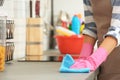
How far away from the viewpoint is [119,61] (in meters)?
1.13

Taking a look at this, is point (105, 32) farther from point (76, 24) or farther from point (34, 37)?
point (76, 24)

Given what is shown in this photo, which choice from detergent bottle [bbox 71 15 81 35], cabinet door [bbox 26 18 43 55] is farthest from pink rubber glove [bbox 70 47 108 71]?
detergent bottle [bbox 71 15 81 35]

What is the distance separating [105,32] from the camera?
3.85 feet

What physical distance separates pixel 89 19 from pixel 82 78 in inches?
18.2

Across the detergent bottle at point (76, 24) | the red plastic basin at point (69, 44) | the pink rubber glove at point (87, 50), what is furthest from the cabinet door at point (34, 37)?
the pink rubber glove at point (87, 50)

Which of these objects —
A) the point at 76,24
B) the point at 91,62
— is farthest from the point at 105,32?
the point at 76,24

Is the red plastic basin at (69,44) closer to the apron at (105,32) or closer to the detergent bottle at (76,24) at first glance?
the detergent bottle at (76,24)

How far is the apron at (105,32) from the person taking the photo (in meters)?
1.14

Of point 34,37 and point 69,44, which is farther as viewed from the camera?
point 69,44

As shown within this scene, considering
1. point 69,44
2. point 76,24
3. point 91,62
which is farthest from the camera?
point 76,24

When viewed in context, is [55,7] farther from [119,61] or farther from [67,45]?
[119,61]

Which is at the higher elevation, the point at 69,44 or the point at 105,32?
the point at 105,32

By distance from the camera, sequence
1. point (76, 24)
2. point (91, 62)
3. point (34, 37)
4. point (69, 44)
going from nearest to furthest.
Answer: point (91, 62) < point (34, 37) < point (69, 44) < point (76, 24)

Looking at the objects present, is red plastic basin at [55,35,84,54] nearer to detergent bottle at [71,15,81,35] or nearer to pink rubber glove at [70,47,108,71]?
detergent bottle at [71,15,81,35]
